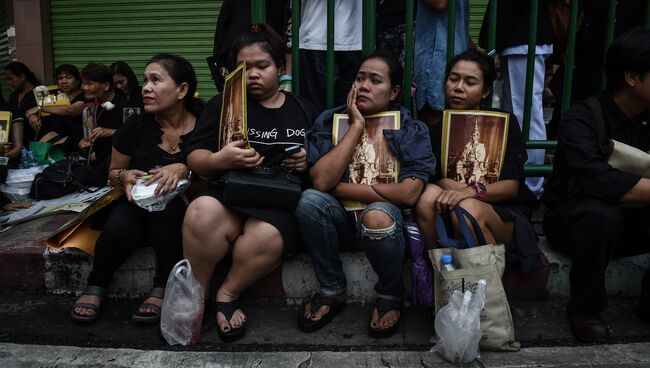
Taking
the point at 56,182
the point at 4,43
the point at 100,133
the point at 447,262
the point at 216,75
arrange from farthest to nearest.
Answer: the point at 4,43 < the point at 100,133 < the point at 56,182 < the point at 216,75 < the point at 447,262

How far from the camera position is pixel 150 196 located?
95.4 inches

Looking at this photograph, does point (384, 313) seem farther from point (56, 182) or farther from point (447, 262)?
point (56, 182)

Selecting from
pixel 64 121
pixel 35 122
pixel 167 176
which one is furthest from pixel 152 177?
pixel 35 122

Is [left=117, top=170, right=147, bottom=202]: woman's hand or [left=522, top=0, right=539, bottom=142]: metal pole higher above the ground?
[left=522, top=0, right=539, bottom=142]: metal pole

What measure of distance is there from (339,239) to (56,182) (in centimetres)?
260

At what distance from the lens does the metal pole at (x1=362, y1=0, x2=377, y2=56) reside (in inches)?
113

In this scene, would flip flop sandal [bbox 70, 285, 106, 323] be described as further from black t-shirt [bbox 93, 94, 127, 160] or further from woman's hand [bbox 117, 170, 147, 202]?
black t-shirt [bbox 93, 94, 127, 160]

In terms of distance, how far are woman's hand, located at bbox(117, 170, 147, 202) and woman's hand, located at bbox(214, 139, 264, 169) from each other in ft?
1.65

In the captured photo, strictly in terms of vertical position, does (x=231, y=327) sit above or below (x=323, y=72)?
below

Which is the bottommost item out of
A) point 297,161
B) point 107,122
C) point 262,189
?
point 262,189

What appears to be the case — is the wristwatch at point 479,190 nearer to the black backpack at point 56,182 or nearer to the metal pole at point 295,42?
the metal pole at point 295,42

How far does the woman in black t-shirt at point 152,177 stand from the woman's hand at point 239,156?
0.33 m

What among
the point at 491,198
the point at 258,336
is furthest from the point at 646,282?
the point at 258,336

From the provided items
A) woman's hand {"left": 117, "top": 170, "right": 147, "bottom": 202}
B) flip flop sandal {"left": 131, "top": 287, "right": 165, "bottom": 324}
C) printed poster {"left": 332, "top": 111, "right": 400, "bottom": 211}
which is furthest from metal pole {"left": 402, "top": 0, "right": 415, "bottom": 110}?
flip flop sandal {"left": 131, "top": 287, "right": 165, "bottom": 324}
